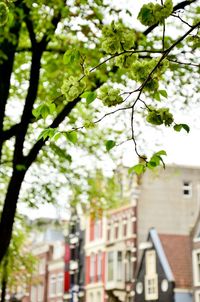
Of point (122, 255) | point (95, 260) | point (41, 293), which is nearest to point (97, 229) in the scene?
point (95, 260)

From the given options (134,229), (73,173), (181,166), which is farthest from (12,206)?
(181,166)

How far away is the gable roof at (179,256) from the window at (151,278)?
1.30 m

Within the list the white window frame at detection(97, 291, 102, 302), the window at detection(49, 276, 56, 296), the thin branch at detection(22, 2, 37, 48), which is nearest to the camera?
the thin branch at detection(22, 2, 37, 48)

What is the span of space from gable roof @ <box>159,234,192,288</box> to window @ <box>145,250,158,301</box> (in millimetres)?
1302

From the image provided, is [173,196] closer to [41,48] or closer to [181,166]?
[181,166]

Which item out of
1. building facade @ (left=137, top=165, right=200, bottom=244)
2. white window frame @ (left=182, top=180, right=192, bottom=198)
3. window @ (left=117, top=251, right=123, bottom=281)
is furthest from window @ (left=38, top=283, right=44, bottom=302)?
white window frame @ (left=182, top=180, right=192, bottom=198)

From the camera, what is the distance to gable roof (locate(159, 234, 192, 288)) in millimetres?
43094

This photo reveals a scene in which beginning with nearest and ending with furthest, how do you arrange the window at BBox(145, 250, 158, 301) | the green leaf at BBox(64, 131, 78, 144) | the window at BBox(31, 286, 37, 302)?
the green leaf at BBox(64, 131, 78, 144), the window at BBox(145, 250, 158, 301), the window at BBox(31, 286, 37, 302)

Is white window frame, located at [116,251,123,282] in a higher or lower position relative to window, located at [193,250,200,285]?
higher

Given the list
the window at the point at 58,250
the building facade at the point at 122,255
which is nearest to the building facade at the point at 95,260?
the building facade at the point at 122,255

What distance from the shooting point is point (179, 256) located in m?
45.4

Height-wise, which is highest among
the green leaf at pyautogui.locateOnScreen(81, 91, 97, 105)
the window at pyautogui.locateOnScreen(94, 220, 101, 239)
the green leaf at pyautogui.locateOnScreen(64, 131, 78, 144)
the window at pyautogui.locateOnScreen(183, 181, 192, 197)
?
the window at pyautogui.locateOnScreen(183, 181, 192, 197)

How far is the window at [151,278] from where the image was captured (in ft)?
148

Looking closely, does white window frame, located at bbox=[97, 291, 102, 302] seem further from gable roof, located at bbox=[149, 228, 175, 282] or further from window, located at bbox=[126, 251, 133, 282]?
gable roof, located at bbox=[149, 228, 175, 282]
